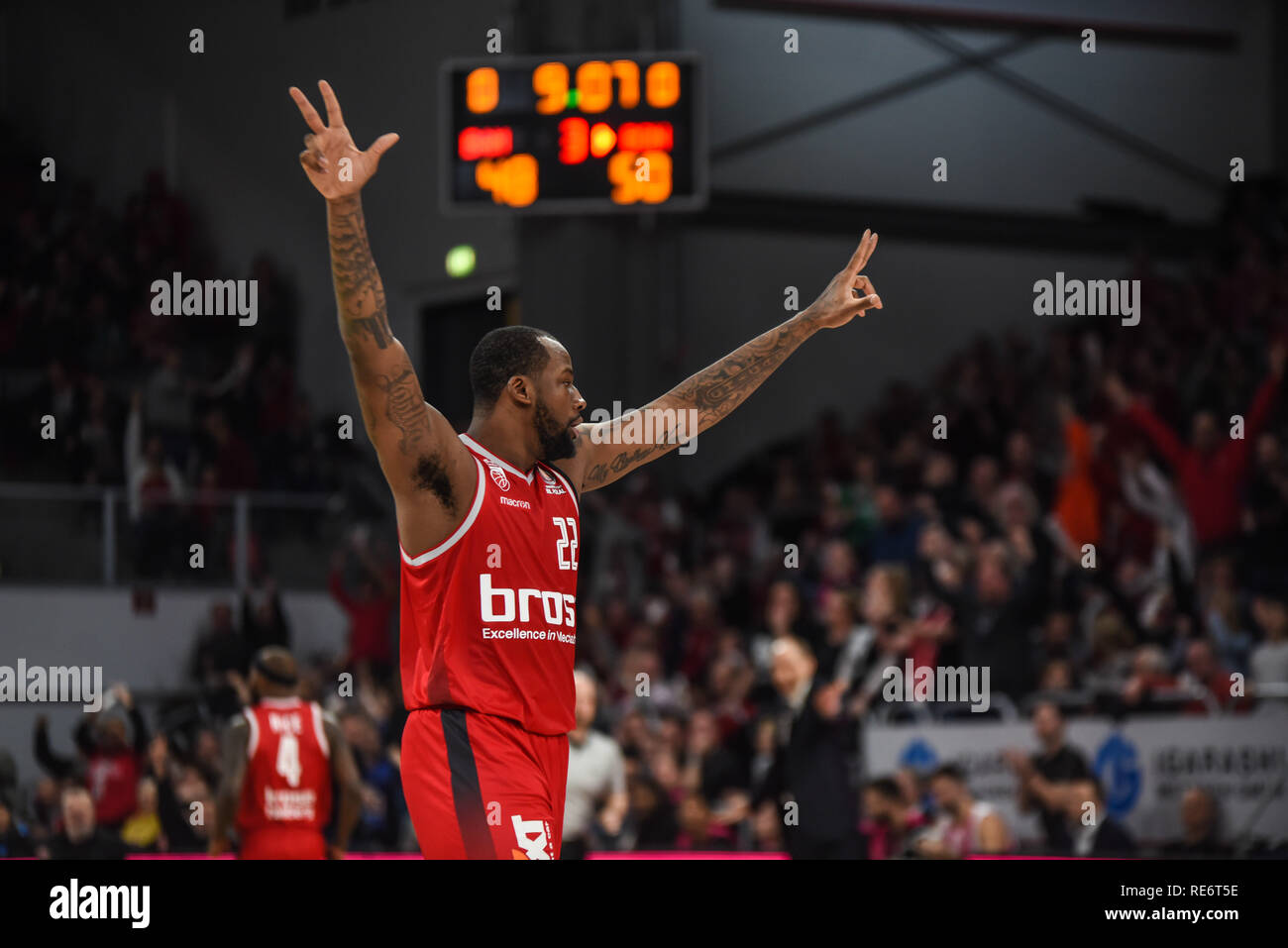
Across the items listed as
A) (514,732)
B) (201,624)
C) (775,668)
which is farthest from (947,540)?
(514,732)

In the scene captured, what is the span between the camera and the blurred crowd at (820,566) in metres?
9.31

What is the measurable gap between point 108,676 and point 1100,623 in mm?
7556

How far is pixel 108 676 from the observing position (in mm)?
13781

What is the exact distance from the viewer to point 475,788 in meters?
4.00

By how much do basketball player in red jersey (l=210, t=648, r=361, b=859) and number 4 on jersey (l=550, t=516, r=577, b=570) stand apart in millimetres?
4101

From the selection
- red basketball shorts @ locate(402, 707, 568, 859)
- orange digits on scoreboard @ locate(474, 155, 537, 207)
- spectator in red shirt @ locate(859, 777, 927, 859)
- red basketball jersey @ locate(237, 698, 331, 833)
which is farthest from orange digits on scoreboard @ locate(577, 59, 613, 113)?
red basketball shorts @ locate(402, 707, 568, 859)

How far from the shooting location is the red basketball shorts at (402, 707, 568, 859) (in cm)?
400

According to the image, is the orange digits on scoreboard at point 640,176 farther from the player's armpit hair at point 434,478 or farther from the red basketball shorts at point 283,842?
the player's armpit hair at point 434,478

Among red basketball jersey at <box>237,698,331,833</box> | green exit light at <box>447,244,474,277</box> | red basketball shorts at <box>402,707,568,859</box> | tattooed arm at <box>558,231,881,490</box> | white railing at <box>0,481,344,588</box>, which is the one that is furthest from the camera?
green exit light at <box>447,244,474,277</box>

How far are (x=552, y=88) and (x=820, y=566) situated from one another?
4.22 meters

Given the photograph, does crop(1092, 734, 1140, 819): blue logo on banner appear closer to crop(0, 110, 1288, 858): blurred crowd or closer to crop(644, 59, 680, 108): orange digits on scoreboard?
crop(0, 110, 1288, 858): blurred crowd

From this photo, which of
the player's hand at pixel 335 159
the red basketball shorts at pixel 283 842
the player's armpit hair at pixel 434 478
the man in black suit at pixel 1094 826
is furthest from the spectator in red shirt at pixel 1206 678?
the player's hand at pixel 335 159
